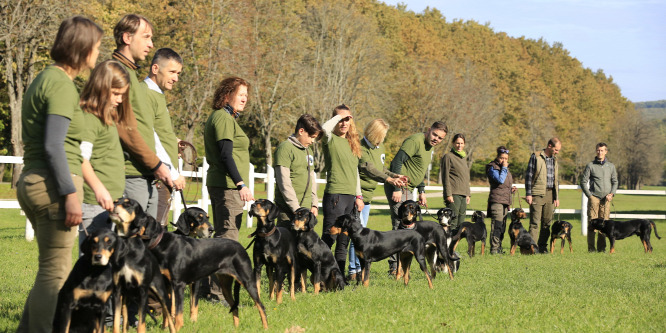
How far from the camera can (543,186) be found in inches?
516

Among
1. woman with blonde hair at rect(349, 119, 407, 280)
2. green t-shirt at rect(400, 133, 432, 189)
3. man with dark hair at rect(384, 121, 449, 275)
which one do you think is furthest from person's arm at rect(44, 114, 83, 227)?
green t-shirt at rect(400, 133, 432, 189)

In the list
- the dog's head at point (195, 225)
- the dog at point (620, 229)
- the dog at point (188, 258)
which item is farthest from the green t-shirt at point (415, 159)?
the dog at point (620, 229)

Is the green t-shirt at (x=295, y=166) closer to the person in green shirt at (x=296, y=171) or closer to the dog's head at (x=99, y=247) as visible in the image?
the person in green shirt at (x=296, y=171)

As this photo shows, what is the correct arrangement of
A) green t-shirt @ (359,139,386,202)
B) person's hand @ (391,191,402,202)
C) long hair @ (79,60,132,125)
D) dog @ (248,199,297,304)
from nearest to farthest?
long hair @ (79,60,132,125), dog @ (248,199,297,304), green t-shirt @ (359,139,386,202), person's hand @ (391,191,402,202)

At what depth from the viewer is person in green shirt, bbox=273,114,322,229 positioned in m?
6.90

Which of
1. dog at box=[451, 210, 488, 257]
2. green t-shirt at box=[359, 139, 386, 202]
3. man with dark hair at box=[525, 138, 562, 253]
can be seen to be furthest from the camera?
man with dark hair at box=[525, 138, 562, 253]

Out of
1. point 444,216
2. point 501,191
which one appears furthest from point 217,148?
point 501,191

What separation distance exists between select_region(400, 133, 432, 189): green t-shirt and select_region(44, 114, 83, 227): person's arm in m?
6.24

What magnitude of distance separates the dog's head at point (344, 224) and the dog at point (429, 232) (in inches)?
47.8

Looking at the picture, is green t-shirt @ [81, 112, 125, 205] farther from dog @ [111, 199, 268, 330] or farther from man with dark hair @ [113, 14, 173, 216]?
man with dark hair @ [113, 14, 173, 216]

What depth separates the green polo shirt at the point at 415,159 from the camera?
930cm

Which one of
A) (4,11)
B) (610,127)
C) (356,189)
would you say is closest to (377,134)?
(356,189)

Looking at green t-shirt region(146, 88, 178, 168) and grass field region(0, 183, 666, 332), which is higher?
green t-shirt region(146, 88, 178, 168)

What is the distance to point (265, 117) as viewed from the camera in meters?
40.2
